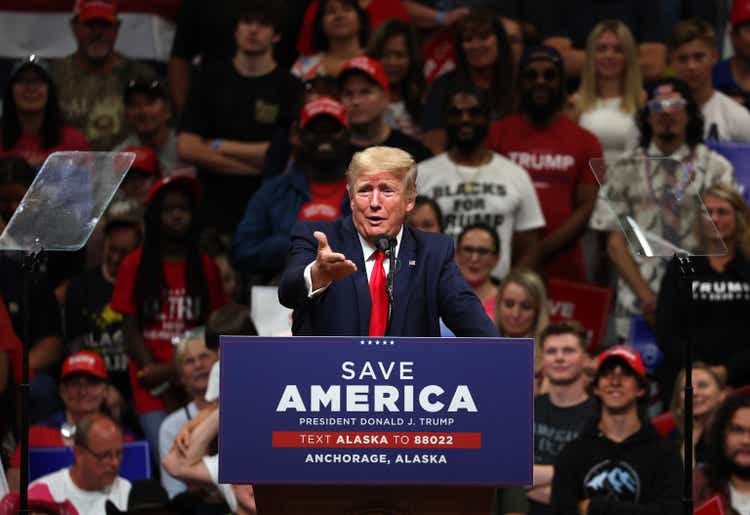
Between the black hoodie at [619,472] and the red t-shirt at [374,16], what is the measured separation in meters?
3.81

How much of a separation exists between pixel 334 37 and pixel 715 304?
2.96 meters

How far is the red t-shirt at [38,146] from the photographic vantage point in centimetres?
929

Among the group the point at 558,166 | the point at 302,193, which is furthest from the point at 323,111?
the point at 558,166

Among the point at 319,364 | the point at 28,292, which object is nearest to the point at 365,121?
the point at 28,292

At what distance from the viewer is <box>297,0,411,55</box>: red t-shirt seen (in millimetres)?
9914

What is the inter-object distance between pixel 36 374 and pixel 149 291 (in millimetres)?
751

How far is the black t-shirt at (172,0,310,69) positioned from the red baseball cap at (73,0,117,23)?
1.42 feet

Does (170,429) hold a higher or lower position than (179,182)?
lower

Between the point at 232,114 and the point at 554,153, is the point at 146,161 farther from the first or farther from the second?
the point at 554,153

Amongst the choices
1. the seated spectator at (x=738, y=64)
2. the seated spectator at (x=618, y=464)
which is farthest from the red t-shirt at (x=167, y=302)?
the seated spectator at (x=738, y=64)

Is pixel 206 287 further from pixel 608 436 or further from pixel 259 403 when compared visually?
pixel 259 403

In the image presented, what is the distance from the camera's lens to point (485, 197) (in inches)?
344

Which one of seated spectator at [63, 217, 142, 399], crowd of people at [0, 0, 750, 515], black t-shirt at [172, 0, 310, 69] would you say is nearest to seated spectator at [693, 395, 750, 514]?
crowd of people at [0, 0, 750, 515]

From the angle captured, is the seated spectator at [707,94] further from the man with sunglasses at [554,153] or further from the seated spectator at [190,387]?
the seated spectator at [190,387]
